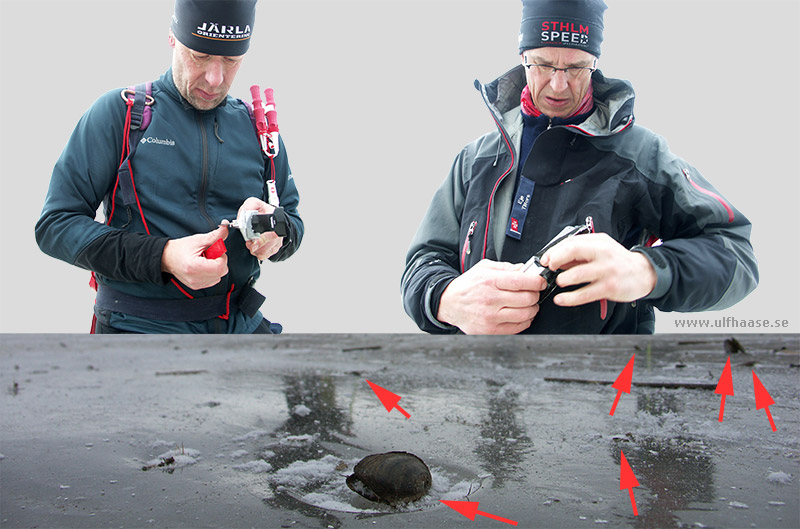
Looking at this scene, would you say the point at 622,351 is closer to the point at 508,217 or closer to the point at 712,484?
the point at 712,484

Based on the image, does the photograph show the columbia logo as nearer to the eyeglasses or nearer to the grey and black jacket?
the grey and black jacket

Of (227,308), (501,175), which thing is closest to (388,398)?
(227,308)

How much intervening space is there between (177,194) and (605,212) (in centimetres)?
119

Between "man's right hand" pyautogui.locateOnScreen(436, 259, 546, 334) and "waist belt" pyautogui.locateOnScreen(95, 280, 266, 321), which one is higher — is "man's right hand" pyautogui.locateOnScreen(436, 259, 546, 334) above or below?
above

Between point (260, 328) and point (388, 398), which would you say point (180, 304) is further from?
point (388, 398)

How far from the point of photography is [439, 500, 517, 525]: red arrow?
2.84 meters

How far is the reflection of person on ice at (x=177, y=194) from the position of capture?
212 centimetres

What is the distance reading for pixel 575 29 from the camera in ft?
Answer: 6.53

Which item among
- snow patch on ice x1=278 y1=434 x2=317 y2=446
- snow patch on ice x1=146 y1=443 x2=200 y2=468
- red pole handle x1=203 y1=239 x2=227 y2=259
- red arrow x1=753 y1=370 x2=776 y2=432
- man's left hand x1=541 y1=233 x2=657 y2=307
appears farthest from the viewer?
red arrow x1=753 y1=370 x2=776 y2=432

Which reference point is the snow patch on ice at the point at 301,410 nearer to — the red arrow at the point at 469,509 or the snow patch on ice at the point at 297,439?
the snow patch on ice at the point at 297,439

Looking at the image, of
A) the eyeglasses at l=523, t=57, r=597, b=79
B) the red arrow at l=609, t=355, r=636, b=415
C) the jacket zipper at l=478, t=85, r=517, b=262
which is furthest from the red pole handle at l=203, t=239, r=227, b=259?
the red arrow at l=609, t=355, r=636, b=415

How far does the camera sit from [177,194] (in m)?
2.17

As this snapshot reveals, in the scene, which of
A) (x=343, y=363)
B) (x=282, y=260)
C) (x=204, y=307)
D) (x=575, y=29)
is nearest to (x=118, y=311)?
(x=204, y=307)

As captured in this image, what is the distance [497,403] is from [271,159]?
2.94 meters
